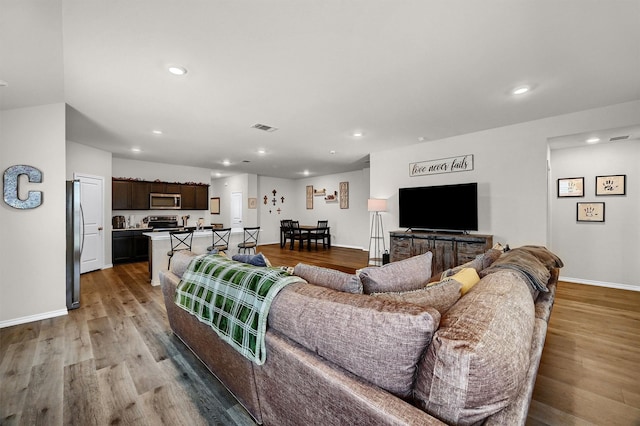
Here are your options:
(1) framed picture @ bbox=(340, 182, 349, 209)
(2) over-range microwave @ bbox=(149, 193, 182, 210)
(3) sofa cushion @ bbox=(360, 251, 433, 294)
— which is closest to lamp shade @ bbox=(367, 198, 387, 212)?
(1) framed picture @ bbox=(340, 182, 349, 209)

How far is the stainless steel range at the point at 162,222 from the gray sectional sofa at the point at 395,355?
6.38 m

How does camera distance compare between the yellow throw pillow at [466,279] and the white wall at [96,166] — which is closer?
the yellow throw pillow at [466,279]

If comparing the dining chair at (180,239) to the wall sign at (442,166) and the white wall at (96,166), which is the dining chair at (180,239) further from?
the wall sign at (442,166)

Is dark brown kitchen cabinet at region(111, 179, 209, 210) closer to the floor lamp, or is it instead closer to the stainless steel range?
the stainless steel range

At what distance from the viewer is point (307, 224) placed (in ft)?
34.9

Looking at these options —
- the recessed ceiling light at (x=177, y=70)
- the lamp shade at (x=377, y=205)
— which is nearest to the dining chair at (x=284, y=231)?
the lamp shade at (x=377, y=205)

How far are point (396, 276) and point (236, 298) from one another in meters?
0.97

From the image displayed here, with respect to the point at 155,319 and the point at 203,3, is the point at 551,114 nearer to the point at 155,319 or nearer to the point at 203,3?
the point at 203,3

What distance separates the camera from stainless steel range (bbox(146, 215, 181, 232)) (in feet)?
22.4

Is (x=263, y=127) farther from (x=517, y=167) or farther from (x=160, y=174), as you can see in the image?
(x=160, y=174)

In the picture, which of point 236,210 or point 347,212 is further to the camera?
point 236,210

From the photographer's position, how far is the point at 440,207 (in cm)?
495

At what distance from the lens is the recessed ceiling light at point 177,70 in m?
2.50

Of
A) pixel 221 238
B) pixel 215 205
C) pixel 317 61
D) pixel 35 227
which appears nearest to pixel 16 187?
pixel 35 227
